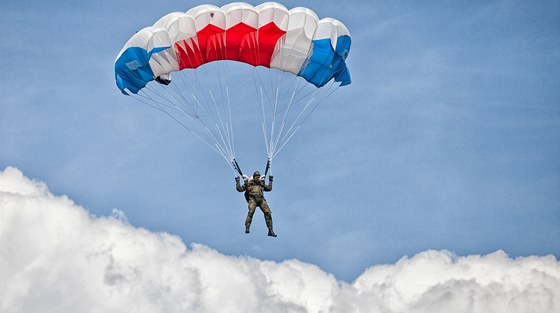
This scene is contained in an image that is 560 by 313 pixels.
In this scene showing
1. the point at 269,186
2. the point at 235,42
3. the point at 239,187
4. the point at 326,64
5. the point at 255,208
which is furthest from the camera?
the point at 326,64

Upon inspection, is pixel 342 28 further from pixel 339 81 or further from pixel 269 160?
pixel 269 160

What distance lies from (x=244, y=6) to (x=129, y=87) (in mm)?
5293

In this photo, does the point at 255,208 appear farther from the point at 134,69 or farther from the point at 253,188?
the point at 134,69

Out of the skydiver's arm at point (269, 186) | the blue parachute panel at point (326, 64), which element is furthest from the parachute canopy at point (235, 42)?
the skydiver's arm at point (269, 186)

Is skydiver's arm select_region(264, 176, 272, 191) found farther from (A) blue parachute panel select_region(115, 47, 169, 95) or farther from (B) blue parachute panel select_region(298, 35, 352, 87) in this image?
(A) blue parachute panel select_region(115, 47, 169, 95)

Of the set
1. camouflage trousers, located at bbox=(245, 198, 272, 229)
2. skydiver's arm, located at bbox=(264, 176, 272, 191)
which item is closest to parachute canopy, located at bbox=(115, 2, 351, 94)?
skydiver's arm, located at bbox=(264, 176, 272, 191)

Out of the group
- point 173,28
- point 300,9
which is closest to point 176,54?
point 173,28

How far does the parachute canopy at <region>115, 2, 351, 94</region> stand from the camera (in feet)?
196

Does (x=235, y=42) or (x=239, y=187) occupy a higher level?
(x=235, y=42)

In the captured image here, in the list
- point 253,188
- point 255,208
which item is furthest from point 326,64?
point 255,208

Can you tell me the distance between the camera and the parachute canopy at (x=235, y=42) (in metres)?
59.6

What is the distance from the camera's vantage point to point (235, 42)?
198ft

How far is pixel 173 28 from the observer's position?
5953cm

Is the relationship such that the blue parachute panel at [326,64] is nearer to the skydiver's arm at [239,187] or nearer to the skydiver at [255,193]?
the skydiver at [255,193]
